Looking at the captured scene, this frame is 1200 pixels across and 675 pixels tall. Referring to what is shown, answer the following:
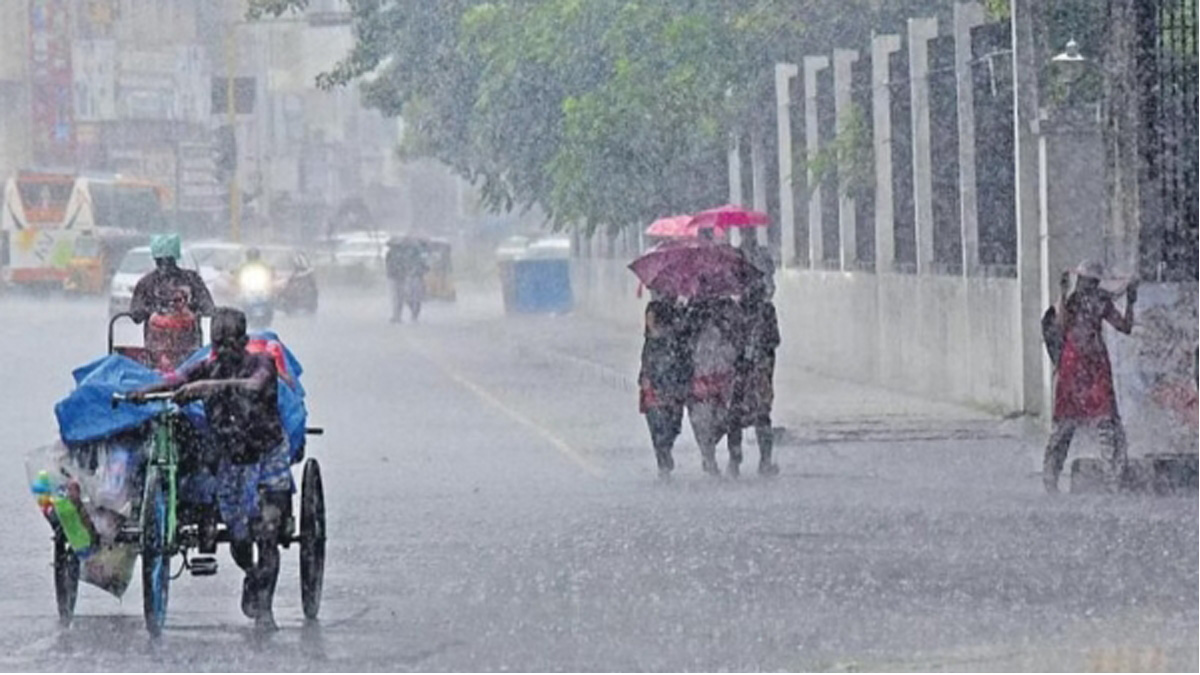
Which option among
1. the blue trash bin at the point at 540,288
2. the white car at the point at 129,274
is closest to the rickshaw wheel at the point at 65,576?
the white car at the point at 129,274

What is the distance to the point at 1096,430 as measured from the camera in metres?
20.1

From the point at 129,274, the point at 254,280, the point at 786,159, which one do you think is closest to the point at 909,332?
the point at 786,159

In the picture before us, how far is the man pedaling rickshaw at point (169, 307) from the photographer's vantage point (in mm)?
15594

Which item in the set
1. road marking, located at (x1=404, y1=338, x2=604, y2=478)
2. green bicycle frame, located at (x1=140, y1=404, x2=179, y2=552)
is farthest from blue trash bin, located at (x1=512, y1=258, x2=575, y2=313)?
green bicycle frame, located at (x1=140, y1=404, x2=179, y2=552)

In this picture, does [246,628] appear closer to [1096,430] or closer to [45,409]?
[1096,430]

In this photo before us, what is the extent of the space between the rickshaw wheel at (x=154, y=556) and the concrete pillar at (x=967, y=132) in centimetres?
1628

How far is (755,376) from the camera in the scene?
851 inches

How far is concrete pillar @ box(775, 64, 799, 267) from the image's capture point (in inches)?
1487

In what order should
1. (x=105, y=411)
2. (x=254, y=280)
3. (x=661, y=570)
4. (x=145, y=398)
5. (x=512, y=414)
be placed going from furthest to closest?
(x=254, y=280), (x=512, y=414), (x=661, y=570), (x=105, y=411), (x=145, y=398)

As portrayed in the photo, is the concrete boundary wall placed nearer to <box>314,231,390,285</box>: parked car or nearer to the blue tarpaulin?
the blue tarpaulin

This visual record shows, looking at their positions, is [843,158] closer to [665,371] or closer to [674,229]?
[674,229]

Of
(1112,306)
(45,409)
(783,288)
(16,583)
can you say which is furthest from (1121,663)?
(783,288)

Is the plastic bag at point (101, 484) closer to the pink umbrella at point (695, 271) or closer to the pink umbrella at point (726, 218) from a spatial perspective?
the pink umbrella at point (695, 271)

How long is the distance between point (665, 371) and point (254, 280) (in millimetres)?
33433
